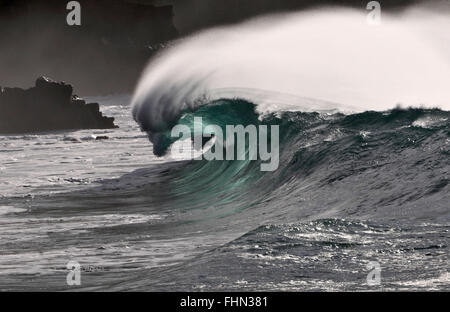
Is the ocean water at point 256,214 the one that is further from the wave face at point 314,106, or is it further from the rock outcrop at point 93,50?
the rock outcrop at point 93,50

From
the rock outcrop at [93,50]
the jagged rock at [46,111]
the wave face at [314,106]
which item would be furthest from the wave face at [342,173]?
the rock outcrop at [93,50]

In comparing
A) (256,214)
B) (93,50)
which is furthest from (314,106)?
(93,50)

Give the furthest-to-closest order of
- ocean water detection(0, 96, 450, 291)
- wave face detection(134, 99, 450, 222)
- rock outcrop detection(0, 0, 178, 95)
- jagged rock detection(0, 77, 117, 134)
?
rock outcrop detection(0, 0, 178, 95) < jagged rock detection(0, 77, 117, 134) < wave face detection(134, 99, 450, 222) < ocean water detection(0, 96, 450, 291)

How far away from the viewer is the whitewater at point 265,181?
11.6 metres

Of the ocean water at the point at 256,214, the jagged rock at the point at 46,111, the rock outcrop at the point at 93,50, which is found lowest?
the ocean water at the point at 256,214

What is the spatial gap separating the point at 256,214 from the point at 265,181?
138 inches

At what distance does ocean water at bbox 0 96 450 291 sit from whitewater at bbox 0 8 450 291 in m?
0.04

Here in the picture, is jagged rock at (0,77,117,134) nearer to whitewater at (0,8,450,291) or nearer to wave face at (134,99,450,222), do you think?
whitewater at (0,8,450,291)

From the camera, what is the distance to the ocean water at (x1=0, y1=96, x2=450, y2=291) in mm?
11141

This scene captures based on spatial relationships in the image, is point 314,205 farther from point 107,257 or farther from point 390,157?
point 107,257

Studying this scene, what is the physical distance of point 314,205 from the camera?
17.1 meters

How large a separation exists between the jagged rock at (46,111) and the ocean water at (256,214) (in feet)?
95.5

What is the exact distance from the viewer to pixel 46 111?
202 ft

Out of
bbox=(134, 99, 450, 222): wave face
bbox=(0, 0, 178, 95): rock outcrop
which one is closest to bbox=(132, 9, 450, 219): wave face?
bbox=(134, 99, 450, 222): wave face
